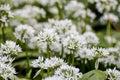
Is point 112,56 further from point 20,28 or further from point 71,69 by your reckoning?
point 71,69

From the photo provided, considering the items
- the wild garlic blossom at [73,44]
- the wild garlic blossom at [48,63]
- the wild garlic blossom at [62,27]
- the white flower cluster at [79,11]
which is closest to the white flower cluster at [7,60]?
the wild garlic blossom at [48,63]

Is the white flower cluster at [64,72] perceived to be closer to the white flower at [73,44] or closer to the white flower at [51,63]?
the white flower at [51,63]

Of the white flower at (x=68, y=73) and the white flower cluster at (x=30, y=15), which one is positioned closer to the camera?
the white flower at (x=68, y=73)

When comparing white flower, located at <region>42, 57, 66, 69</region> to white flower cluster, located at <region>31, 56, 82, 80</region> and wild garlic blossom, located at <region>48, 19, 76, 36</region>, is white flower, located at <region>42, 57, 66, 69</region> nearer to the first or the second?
white flower cluster, located at <region>31, 56, 82, 80</region>

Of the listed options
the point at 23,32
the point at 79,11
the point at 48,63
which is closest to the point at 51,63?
the point at 48,63

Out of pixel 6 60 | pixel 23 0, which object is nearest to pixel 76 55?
pixel 6 60

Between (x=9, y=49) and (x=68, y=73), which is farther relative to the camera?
(x=9, y=49)

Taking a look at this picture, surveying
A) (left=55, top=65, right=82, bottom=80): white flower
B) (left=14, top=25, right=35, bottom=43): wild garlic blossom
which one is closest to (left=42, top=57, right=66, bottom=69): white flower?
(left=55, top=65, right=82, bottom=80): white flower

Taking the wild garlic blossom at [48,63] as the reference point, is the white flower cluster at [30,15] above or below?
above

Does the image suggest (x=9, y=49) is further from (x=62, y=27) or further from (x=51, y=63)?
(x=62, y=27)

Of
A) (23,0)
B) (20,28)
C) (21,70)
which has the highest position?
(23,0)

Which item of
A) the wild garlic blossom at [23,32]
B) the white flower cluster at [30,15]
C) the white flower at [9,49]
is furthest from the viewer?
the white flower cluster at [30,15]
